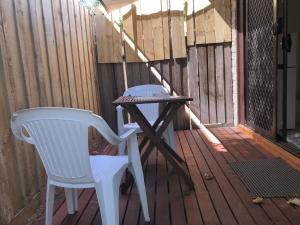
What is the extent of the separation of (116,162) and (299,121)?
3.71 meters

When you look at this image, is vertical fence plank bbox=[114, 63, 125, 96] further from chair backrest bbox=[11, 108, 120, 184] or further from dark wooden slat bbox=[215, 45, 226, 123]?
chair backrest bbox=[11, 108, 120, 184]

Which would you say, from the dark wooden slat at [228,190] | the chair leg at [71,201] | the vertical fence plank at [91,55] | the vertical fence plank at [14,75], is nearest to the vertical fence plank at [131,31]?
the vertical fence plank at [91,55]

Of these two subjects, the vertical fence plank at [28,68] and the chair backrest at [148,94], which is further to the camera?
the chair backrest at [148,94]

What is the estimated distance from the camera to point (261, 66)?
3732 mm

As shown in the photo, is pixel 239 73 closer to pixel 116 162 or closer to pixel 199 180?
pixel 199 180

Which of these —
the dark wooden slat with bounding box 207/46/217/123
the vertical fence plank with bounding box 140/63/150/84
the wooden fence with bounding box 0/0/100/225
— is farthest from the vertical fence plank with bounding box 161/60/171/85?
the wooden fence with bounding box 0/0/100/225

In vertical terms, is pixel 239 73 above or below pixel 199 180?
above

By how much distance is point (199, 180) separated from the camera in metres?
2.72

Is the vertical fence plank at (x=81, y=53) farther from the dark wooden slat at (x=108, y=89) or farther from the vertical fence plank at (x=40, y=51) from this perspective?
the vertical fence plank at (x=40, y=51)

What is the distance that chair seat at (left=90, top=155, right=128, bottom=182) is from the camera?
1.70m

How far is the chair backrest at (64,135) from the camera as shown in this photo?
1523 mm

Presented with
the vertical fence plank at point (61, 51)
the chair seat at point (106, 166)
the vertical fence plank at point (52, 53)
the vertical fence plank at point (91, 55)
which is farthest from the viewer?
the vertical fence plank at point (91, 55)

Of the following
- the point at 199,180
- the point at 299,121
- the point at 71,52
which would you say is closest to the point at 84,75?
the point at 71,52

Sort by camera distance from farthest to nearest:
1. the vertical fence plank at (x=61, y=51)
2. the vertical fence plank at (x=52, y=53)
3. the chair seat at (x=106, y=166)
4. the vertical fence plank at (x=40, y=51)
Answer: the vertical fence plank at (x=61, y=51) < the vertical fence plank at (x=52, y=53) < the vertical fence plank at (x=40, y=51) < the chair seat at (x=106, y=166)
